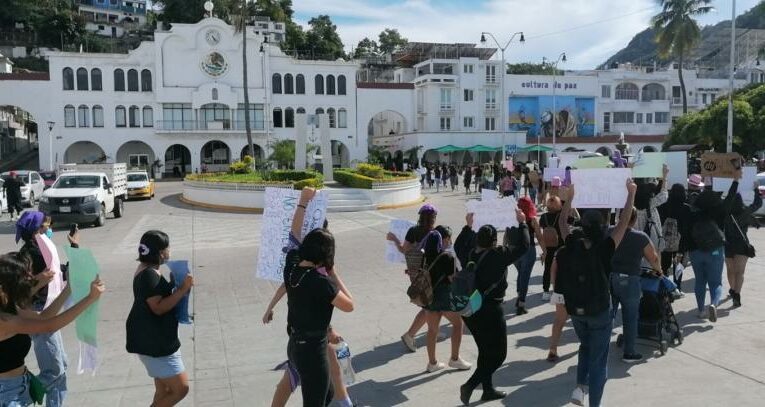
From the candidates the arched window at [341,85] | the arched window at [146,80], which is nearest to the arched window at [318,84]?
the arched window at [341,85]

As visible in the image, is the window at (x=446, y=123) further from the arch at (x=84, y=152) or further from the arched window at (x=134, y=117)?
the arch at (x=84, y=152)

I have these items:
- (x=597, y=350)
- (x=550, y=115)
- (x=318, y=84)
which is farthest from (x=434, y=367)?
(x=550, y=115)

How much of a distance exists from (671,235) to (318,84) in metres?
47.9

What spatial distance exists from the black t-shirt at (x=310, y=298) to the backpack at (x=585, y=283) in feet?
6.86

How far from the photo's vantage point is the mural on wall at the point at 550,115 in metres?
61.0

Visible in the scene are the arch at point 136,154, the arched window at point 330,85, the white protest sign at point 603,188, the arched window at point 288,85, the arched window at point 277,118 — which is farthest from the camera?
the arched window at point 330,85

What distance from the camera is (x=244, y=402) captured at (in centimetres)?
556

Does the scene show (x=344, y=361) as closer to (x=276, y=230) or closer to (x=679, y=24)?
(x=276, y=230)

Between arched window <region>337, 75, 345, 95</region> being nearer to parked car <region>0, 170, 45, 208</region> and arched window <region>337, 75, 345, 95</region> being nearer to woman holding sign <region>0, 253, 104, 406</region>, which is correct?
parked car <region>0, 170, 45, 208</region>

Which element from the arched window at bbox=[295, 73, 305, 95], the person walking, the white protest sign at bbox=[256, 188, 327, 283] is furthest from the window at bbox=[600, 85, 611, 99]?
the white protest sign at bbox=[256, 188, 327, 283]

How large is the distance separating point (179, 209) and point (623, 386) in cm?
2157

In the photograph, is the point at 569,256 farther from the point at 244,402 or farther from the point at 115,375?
the point at 115,375

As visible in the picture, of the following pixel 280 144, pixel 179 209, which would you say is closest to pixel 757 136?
pixel 280 144

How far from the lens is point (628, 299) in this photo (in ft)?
20.5
